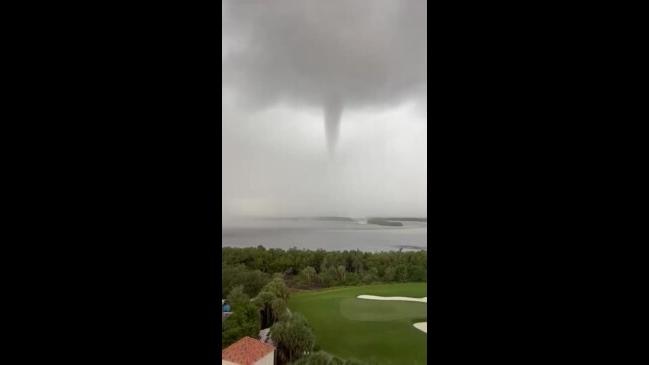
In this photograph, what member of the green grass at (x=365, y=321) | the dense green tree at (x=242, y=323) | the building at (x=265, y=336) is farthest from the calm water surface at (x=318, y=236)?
the building at (x=265, y=336)

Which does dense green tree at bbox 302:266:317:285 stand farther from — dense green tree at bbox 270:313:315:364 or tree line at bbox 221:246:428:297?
dense green tree at bbox 270:313:315:364

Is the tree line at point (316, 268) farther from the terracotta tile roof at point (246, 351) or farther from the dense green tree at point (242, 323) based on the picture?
the terracotta tile roof at point (246, 351)

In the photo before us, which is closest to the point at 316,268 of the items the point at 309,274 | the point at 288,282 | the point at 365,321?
the point at 309,274

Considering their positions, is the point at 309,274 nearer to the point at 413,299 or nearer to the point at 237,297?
the point at 237,297

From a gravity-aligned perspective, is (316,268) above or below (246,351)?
above

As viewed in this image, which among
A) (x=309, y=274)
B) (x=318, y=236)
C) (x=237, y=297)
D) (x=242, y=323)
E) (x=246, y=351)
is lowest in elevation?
(x=246, y=351)
